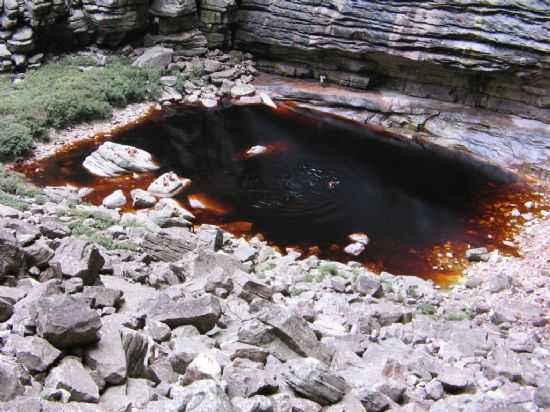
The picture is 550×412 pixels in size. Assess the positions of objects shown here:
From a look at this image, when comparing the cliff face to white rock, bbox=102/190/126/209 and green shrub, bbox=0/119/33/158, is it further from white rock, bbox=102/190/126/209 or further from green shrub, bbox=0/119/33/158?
white rock, bbox=102/190/126/209

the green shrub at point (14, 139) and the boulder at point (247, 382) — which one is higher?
the boulder at point (247, 382)

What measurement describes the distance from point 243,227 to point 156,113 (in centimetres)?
975

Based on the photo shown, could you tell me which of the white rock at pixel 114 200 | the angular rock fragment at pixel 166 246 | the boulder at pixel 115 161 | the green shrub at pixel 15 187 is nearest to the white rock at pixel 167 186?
the white rock at pixel 114 200

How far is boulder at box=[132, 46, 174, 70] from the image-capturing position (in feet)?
86.1

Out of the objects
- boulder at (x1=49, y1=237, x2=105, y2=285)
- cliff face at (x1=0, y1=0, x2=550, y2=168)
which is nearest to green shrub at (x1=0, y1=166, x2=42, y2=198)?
boulder at (x1=49, y1=237, x2=105, y2=285)

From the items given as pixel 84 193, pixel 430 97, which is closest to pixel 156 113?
pixel 84 193

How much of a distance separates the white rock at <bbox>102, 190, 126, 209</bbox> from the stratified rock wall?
12.7 metres

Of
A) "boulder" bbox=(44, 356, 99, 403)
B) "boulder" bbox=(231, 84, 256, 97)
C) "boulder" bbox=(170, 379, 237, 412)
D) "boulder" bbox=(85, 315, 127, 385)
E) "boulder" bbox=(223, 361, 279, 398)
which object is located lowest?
"boulder" bbox=(231, 84, 256, 97)

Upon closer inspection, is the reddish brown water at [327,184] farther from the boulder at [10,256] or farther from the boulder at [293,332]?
the boulder at [10,256]

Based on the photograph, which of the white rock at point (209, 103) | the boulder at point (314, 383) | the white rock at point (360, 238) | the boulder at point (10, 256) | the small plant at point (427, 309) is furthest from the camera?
the white rock at point (209, 103)

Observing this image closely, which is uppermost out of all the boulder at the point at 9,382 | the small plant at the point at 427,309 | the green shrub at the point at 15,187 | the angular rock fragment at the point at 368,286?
the boulder at the point at 9,382

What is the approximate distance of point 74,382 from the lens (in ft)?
18.6

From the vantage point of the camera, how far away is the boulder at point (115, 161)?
19031mm

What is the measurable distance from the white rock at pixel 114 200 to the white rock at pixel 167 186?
1072mm
